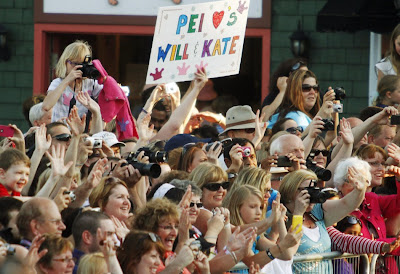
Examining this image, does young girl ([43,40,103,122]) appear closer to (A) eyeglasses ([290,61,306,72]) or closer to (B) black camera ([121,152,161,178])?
(B) black camera ([121,152,161,178])

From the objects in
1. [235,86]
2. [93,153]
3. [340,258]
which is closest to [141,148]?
[93,153]

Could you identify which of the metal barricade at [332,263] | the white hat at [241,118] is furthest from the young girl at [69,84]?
the metal barricade at [332,263]

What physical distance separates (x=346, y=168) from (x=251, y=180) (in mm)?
1181

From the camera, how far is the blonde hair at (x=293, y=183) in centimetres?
912

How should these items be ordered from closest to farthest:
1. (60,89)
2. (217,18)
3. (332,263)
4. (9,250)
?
(9,250) < (332,263) < (60,89) < (217,18)

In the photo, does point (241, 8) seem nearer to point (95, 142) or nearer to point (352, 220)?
point (352, 220)

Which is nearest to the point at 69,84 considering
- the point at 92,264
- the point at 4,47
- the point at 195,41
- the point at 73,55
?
the point at 73,55

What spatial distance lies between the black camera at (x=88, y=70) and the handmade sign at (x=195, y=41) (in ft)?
3.80

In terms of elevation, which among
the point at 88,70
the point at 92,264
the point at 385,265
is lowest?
the point at 385,265

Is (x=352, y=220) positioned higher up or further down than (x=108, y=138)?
further down

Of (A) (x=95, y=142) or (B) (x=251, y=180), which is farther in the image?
(A) (x=95, y=142)

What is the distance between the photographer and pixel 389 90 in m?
11.6

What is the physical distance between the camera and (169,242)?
7574mm

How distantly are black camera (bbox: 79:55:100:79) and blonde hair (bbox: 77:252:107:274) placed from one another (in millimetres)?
3543
